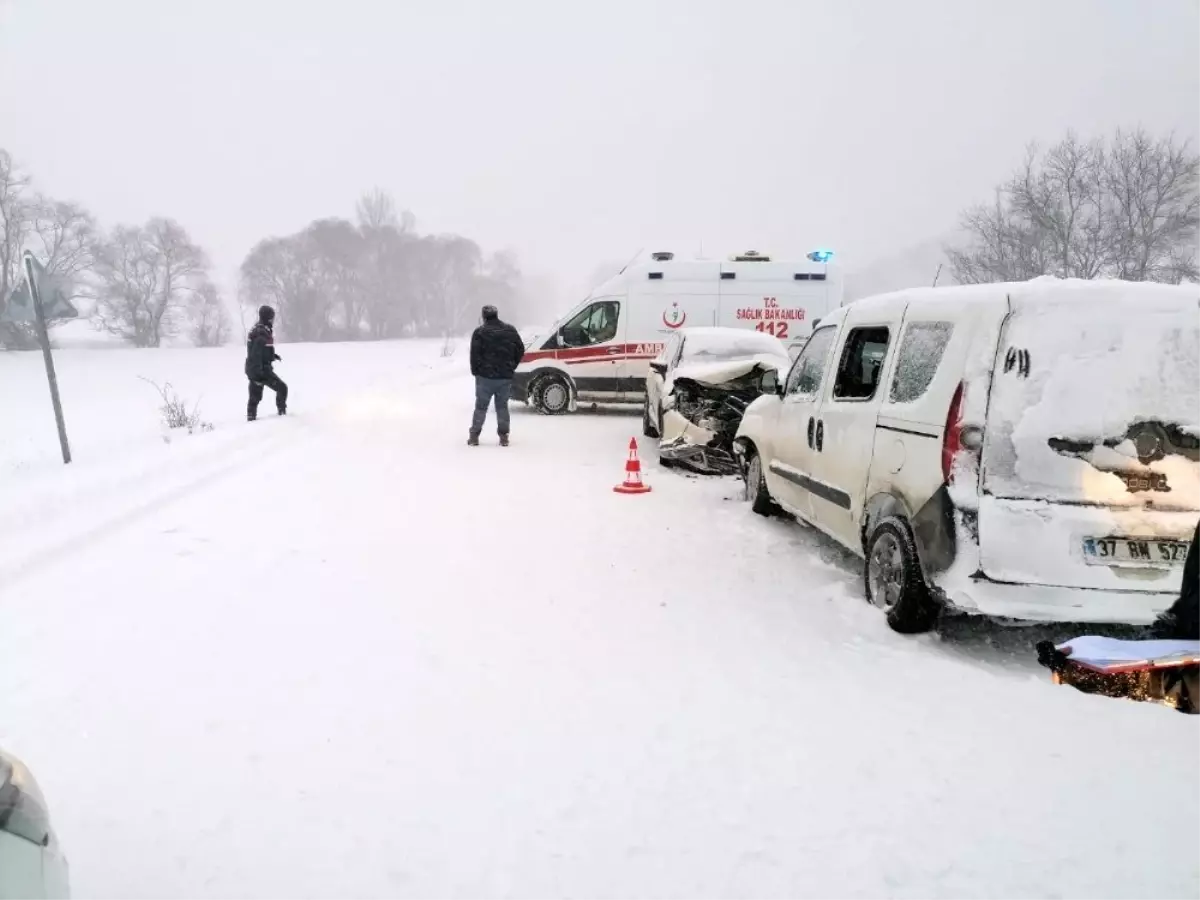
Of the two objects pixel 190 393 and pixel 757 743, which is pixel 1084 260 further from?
pixel 757 743

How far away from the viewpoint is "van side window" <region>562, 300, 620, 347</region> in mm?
13578

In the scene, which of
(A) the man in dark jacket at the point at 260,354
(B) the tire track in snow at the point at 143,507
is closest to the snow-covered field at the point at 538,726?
(B) the tire track in snow at the point at 143,507

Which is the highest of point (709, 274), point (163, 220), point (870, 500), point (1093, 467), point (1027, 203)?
point (163, 220)

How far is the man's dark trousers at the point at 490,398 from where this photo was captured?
386 inches

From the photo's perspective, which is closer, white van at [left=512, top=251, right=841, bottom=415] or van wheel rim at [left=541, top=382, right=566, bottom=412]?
white van at [left=512, top=251, right=841, bottom=415]

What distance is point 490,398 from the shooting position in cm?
988

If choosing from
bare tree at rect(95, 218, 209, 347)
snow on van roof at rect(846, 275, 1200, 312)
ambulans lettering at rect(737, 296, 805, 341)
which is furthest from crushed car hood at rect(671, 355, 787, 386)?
bare tree at rect(95, 218, 209, 347)

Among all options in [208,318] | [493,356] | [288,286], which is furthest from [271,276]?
[493,356]

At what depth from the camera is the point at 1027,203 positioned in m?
38.0

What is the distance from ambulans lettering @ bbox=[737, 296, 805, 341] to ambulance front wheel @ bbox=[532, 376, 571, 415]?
3.53m

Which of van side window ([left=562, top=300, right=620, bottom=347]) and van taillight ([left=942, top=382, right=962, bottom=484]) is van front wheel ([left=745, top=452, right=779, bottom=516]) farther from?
van side window ([left=562, top=300, right=620, bottom=347])

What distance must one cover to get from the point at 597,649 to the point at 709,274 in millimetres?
10929

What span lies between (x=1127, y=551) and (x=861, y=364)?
2039 mm

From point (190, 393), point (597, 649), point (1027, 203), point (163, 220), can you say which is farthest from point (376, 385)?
point (163, 220)
